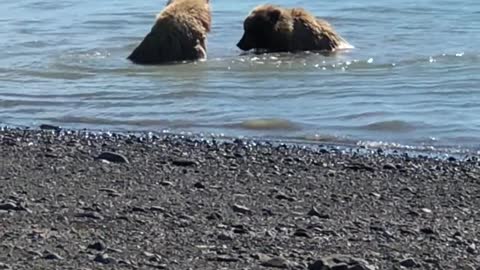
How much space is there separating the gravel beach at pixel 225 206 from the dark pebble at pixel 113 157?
0.01 meters

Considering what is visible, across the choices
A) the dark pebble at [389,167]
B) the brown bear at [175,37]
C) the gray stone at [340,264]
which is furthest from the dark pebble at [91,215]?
the brown bear at [175,37]

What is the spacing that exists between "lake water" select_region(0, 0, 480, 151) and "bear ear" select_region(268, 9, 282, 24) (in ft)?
1.55

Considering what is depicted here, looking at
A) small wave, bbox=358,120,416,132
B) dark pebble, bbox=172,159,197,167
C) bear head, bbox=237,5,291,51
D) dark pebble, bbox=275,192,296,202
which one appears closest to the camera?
dark pebble, bbox=275,192,296,202

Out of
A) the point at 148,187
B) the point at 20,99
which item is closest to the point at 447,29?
the point at 20,99

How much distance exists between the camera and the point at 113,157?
345 inches

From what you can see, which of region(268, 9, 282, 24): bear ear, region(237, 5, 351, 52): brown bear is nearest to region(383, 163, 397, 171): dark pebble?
region(237, 5, 351, 52): brown bear

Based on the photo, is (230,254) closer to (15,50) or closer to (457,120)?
(457,120)

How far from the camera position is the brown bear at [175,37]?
13.9m

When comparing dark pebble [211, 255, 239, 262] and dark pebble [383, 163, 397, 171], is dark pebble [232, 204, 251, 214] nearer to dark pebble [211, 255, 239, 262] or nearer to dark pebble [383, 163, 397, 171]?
dark pebble [211, 255, 239, 262]

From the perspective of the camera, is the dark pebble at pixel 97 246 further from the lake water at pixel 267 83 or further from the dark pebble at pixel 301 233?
the lake water at pixel 267 83

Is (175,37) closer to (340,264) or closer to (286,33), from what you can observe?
(286,33)

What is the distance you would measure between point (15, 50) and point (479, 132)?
673 cm

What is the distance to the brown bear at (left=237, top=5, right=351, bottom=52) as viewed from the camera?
14.6 meters

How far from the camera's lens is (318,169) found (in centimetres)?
855
